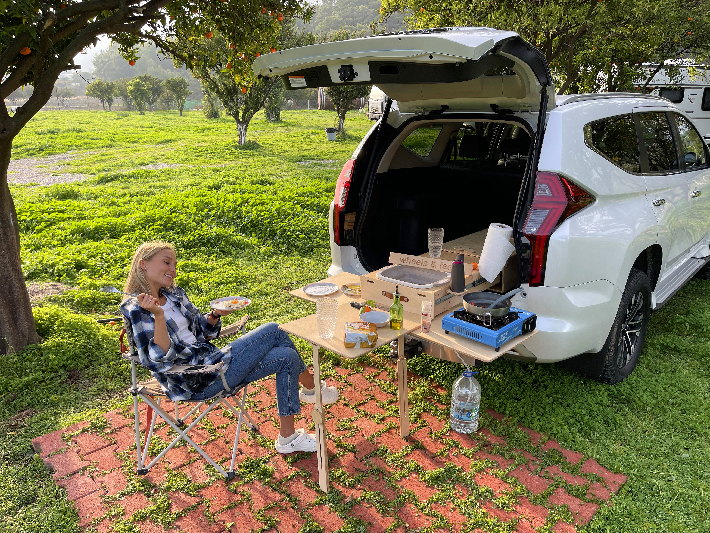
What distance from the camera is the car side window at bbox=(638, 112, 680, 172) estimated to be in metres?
3.93

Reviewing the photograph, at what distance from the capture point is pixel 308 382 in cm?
332

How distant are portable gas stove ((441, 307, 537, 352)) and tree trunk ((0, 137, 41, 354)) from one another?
345 cm

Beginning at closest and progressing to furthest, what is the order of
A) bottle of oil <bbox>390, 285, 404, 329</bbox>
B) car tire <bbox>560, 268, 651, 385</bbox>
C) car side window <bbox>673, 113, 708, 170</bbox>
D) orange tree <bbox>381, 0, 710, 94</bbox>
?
bottle of oil <bbox>390, 285, 404, 329</bbox> < car tire <bbox>560, 268, 651, 385</bbox> < car side window <bbox>673, 113, 708, 170</bbox> < orange tree <bbox>381, 0, 710, 94</bbox>

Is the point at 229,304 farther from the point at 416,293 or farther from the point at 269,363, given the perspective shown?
the point at 416,293

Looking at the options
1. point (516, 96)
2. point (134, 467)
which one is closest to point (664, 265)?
point (516, 96)

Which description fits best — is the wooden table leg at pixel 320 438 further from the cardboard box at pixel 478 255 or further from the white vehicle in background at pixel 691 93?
the white vehicle in background at pixel 691 93

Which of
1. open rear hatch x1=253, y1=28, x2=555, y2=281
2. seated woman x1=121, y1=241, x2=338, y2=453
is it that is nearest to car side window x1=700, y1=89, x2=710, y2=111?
open rear hatch x1=253, y1=28, x2=555, y2=281

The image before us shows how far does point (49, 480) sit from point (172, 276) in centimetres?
133

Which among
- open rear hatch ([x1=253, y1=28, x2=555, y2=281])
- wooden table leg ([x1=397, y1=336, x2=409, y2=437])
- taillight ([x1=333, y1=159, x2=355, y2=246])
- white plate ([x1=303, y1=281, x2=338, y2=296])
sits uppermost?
open rear hatch ([x1=253, y1=28, x2=555, y2=281])

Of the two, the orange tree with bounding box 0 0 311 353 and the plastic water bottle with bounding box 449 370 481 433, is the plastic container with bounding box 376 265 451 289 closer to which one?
the plastic water bottle with bounding box 449 370 481 433

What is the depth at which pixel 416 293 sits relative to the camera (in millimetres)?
3086

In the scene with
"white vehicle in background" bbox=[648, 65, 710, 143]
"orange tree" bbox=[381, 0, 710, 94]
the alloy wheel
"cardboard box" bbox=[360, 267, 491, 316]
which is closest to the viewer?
"cardboard box" bbox=[360, 267, 491, 316]

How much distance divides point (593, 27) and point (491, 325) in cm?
752

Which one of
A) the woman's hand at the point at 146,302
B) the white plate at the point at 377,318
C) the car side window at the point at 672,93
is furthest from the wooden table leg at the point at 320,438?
the car side window at the point at 672,93
